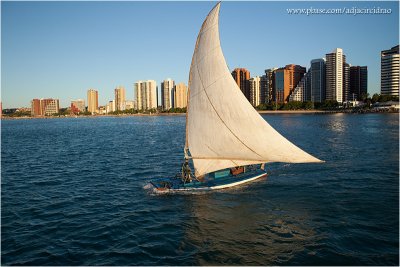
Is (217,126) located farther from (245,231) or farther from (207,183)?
(245,231)

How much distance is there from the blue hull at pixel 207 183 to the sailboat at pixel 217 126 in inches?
3.6

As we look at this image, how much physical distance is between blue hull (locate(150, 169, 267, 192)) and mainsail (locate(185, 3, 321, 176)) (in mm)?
1471

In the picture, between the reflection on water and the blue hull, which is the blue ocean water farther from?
the blue hull

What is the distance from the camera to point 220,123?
1179 inches

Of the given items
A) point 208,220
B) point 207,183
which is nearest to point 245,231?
point 208,220

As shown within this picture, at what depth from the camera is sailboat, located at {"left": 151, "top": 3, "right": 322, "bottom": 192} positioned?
94.3 feet

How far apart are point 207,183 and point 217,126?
5.94 metres

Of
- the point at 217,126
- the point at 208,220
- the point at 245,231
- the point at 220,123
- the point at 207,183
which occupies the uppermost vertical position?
the point at 220,123

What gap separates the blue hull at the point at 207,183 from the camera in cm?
3162

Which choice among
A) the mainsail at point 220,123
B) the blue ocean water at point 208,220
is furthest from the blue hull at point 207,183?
the mainsail at point 220,123

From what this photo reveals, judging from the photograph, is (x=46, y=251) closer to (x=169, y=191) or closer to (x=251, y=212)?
(x=169, y=191)

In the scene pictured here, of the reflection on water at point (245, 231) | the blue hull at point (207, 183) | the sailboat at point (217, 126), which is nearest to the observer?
the reflection on water at point (245, 231)

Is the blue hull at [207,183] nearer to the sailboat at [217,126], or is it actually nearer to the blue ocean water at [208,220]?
the sailboat at [217,126]

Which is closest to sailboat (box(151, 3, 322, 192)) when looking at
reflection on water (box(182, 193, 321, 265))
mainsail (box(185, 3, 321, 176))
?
mainsail (box(185, 3, 321, 176))
